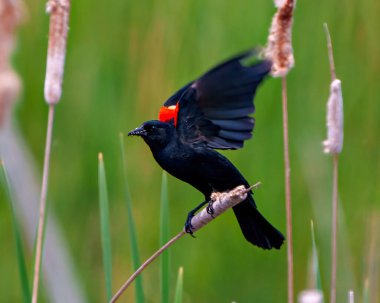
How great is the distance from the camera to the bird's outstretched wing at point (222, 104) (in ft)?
4.00

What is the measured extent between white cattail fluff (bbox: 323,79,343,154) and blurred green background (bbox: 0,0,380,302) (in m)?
1.03

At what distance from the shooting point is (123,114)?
2250 mm

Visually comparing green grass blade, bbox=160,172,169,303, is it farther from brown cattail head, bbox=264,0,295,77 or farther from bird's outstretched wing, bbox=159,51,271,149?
brown cattail head, bbox=264,0,295,77

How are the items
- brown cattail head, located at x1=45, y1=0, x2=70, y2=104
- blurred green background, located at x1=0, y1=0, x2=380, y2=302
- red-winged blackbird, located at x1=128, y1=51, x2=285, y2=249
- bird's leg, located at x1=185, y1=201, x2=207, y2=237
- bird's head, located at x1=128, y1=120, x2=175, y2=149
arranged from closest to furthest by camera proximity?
brown cattail head, located at x1=45, y1=0, x2=70, y2=104 → red-winged blackbird, located at x1=128, y1=51, x2=285, y2=249 → bird's leg, located at x1=185, y1=201, x2=207, y2=237 → bird's head, located at x1=128, y1=120, x2=175, y2=149 → blurred green background, located at x1=0, y1=0, x2=380, y2=302

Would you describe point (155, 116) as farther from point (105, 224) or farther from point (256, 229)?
point (105, 224)

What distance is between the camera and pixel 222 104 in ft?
4.33

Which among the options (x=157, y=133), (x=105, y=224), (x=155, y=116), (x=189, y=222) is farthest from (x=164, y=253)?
(x=155, y=116)

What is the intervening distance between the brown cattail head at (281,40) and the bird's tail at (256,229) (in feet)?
1.38

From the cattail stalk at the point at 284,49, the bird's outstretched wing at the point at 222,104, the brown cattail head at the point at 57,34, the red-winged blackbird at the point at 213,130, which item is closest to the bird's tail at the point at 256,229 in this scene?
the red-winged blackbird at the point at 213,130

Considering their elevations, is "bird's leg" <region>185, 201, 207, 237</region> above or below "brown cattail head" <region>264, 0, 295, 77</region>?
below

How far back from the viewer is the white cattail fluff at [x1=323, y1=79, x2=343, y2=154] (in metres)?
1.13

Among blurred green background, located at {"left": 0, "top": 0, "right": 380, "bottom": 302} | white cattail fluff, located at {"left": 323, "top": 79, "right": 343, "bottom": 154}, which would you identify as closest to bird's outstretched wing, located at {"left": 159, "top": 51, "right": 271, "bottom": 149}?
white cattail fluff, located at {"left": 323, "top": 79, "right": 343, "bottom": 154}

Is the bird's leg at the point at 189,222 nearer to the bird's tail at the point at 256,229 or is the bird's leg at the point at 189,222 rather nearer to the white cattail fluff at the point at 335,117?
the bird's tail at the point at 256,229

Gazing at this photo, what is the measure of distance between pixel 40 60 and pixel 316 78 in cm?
83
